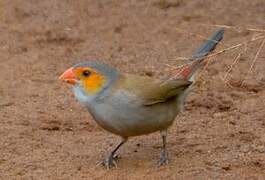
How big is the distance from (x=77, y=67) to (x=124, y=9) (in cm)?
385

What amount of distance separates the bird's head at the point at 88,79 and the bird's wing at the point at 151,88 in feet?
0.39

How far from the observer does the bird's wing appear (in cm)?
616

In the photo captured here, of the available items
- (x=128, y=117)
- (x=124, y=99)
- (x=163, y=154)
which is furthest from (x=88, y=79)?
(x=163, y=154)

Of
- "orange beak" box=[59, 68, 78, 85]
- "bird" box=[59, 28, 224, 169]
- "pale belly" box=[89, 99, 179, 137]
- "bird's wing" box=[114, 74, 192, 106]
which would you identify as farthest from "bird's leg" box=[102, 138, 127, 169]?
"orange beak" box=[59, 68, 78, 85]

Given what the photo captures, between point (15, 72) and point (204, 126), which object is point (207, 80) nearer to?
point (204, 126)

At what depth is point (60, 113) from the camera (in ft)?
24.1

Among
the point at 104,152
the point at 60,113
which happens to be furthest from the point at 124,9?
the point at 104,152

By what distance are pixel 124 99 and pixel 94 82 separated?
26cm

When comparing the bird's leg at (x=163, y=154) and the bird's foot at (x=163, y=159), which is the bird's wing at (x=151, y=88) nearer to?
the bird's leg at (x=163, y=154)

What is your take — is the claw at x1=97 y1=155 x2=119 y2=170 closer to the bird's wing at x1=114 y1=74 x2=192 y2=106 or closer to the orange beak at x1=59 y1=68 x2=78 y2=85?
the bird's wing at x1=114 y1=74 x2=192 y2=106

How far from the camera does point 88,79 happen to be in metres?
6.19

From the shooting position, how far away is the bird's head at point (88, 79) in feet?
20.2

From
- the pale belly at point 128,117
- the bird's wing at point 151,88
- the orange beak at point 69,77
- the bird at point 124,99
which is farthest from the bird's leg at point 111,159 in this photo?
the orange beak at point 69,77

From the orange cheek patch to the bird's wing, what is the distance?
149mm
